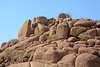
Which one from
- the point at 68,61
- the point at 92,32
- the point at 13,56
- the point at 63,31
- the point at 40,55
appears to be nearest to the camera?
the point at 68,61

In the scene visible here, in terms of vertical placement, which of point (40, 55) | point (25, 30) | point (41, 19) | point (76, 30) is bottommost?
point (40, 55)

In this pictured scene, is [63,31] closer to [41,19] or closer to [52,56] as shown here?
[52,56]

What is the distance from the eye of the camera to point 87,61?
56.6ft

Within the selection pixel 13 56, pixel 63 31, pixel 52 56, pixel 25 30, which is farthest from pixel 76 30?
pixel 25 30

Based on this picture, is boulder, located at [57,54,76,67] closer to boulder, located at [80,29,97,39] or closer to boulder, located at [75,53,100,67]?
boulder, located at [75,53,100,67]

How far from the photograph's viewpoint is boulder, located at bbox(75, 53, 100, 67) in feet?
56.3

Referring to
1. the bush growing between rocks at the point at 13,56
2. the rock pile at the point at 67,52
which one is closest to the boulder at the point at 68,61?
the rock pile at the point at 67,52

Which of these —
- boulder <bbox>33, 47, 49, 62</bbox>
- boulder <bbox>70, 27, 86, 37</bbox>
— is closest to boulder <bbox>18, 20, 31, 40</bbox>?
boulder <bbox>70, 27, 86, 37</bbox>

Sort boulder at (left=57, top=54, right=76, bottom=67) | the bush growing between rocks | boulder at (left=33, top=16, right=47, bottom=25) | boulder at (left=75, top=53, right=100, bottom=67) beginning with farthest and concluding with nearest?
boulder at (left=33, top=16, right=47, bottom=25) → the bush growing between rocks → boulder at (left=57, top=54, right=76, bottom=67) → boulder at (left=75, top=53, right=100, bottom=67)

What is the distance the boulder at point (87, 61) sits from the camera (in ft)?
56.3

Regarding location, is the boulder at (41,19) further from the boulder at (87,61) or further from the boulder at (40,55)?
the boulder at (87,61)

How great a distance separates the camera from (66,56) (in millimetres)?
19188

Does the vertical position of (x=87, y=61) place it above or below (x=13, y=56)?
below

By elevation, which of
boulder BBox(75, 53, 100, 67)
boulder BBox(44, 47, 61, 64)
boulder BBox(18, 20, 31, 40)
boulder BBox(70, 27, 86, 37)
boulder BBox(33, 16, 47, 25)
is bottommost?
boulder BBox(75, 53, 100, 67)
